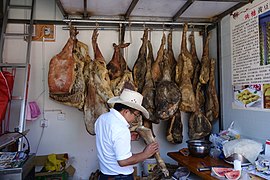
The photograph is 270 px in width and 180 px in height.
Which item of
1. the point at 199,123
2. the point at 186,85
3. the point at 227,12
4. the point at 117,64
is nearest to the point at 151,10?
the point at 117,64

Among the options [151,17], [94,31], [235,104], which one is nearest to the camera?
[235,104]

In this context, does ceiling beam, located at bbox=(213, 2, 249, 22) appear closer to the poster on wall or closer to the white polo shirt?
the poster on wall

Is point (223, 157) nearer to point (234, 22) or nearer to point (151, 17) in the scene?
point (234, 22)

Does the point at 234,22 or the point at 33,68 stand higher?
the point at 234,22

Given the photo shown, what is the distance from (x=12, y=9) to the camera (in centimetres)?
317

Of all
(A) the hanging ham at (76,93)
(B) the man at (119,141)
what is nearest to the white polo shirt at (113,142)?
(B) the man at (119,141)

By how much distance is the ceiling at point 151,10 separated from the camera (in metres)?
2.71

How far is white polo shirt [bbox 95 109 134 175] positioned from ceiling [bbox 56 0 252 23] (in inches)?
55.2

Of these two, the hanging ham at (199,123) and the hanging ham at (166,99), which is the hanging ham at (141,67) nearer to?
the hanging ham at (166,99)

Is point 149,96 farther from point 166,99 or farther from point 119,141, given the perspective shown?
point 119,141

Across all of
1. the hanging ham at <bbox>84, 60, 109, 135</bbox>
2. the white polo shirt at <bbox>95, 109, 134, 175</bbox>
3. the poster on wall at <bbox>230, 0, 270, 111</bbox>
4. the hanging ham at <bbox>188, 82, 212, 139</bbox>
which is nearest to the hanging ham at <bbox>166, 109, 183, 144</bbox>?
the hanging ham at <bbox>188, 82, 212, 139</bbox>

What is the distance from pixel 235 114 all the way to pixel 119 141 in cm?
159

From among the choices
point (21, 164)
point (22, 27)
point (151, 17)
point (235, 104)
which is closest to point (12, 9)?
point (22, 27)

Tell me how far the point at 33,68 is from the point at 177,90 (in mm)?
1791
